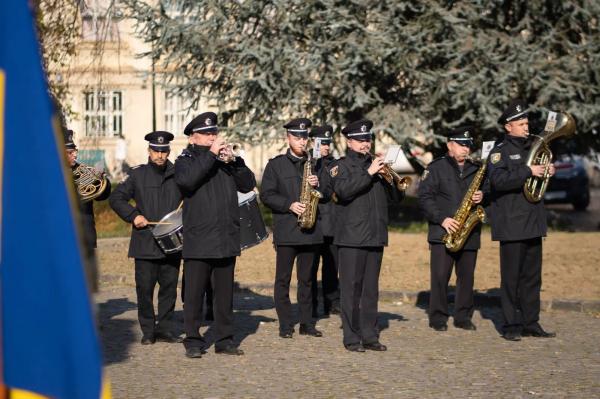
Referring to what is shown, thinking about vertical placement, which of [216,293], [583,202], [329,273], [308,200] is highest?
[308,200]

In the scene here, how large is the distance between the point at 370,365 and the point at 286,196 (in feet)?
8.50

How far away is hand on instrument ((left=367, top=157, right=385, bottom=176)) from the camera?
1058 centimetres

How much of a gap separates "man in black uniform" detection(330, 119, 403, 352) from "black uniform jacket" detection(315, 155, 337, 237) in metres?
1.06

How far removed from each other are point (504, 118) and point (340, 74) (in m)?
11.4

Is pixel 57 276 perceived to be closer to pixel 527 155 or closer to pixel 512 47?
pixel 527 155

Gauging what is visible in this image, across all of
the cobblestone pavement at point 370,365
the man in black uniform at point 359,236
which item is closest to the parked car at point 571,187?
the cobblestone pavement at point 370,365

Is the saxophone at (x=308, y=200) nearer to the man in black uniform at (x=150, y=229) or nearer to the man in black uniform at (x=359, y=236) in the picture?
the man in black uniform at (x=359, y=236)

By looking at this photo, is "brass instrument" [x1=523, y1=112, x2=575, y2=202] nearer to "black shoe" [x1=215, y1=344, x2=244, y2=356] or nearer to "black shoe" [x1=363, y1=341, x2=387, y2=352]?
"black shoe" [x1=363, y1=341, x2=387, y2=352]

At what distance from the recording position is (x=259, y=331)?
39.7ft

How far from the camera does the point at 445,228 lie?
40.0 feet

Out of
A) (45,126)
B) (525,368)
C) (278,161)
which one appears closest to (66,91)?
(278,161)

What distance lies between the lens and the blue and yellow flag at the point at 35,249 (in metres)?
3.42

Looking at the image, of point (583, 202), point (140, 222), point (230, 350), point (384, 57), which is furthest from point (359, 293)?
point (583, 202)

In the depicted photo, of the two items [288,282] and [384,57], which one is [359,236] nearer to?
[288,282]
